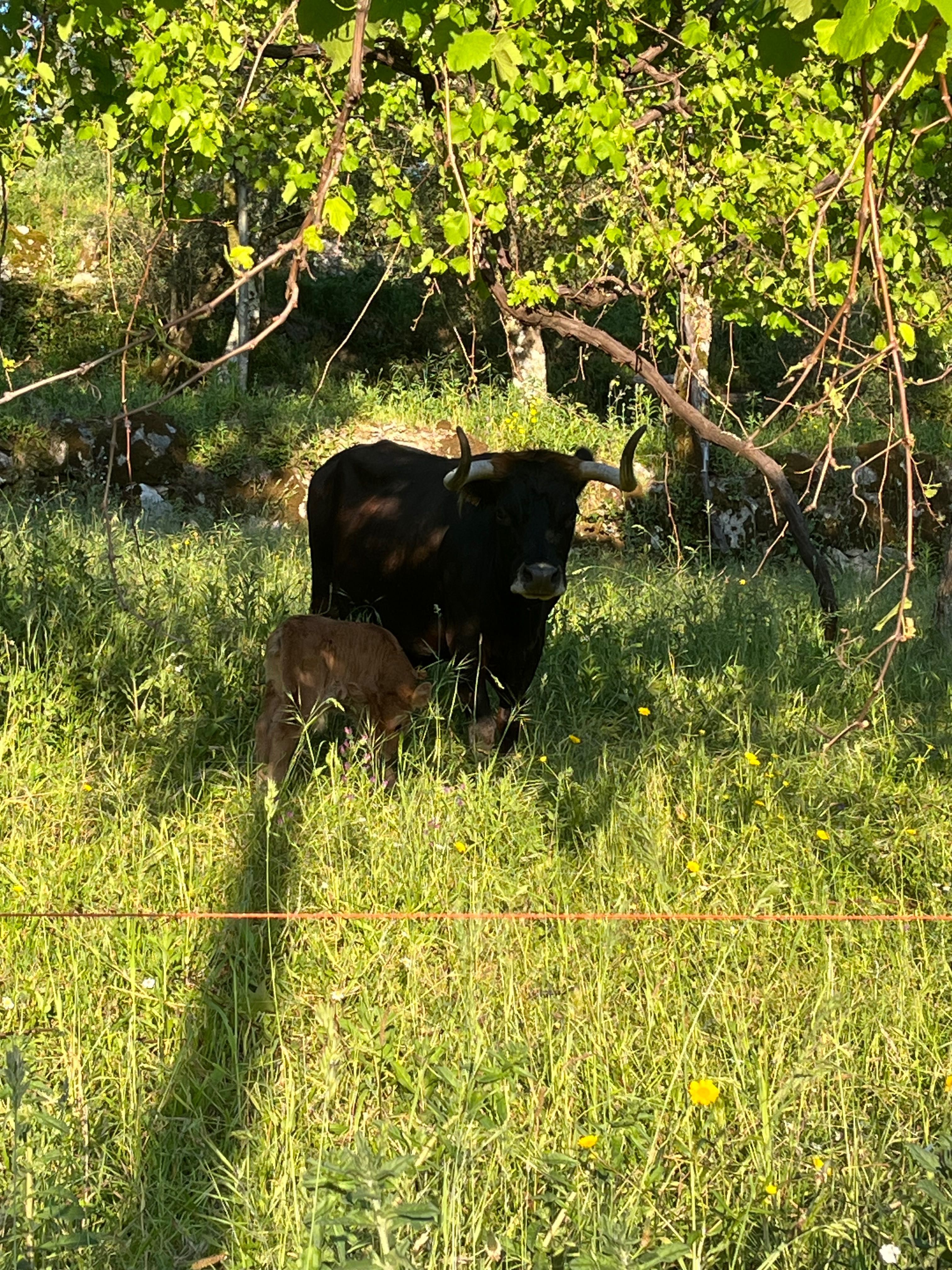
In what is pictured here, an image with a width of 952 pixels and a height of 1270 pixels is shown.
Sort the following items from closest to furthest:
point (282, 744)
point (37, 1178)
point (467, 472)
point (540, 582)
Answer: point (37, 1178)
point (282, 744)
point (540, 582)
point (467, 472)

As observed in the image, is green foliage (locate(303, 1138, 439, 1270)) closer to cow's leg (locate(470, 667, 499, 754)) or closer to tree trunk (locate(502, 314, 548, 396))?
cow's leg (locate(470, 667, 499, 754))

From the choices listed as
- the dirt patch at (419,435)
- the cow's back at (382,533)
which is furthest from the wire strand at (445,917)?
the dirt patch at (419,435)

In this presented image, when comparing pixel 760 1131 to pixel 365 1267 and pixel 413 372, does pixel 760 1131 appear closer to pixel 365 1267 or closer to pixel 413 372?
pixel 365 1267

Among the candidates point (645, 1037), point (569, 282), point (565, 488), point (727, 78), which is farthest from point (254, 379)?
point (645, 1037)

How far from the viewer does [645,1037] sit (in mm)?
3330

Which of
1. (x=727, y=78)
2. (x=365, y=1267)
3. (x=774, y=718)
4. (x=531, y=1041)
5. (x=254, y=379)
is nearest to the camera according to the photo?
(x=365, y=1267)

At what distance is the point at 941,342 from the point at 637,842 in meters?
4.18

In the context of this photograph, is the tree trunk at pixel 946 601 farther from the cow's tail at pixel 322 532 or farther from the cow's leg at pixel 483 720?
the cow's tail at pixel 322 532

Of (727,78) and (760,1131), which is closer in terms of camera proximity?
(760,1131)

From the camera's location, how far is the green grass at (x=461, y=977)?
259cm

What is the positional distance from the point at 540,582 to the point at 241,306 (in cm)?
1310

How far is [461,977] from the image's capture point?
11.7 feet

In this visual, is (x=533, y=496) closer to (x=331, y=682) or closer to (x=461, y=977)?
(x=331, y=682)

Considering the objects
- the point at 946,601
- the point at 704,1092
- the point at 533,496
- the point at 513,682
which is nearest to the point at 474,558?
the point at 533,496
